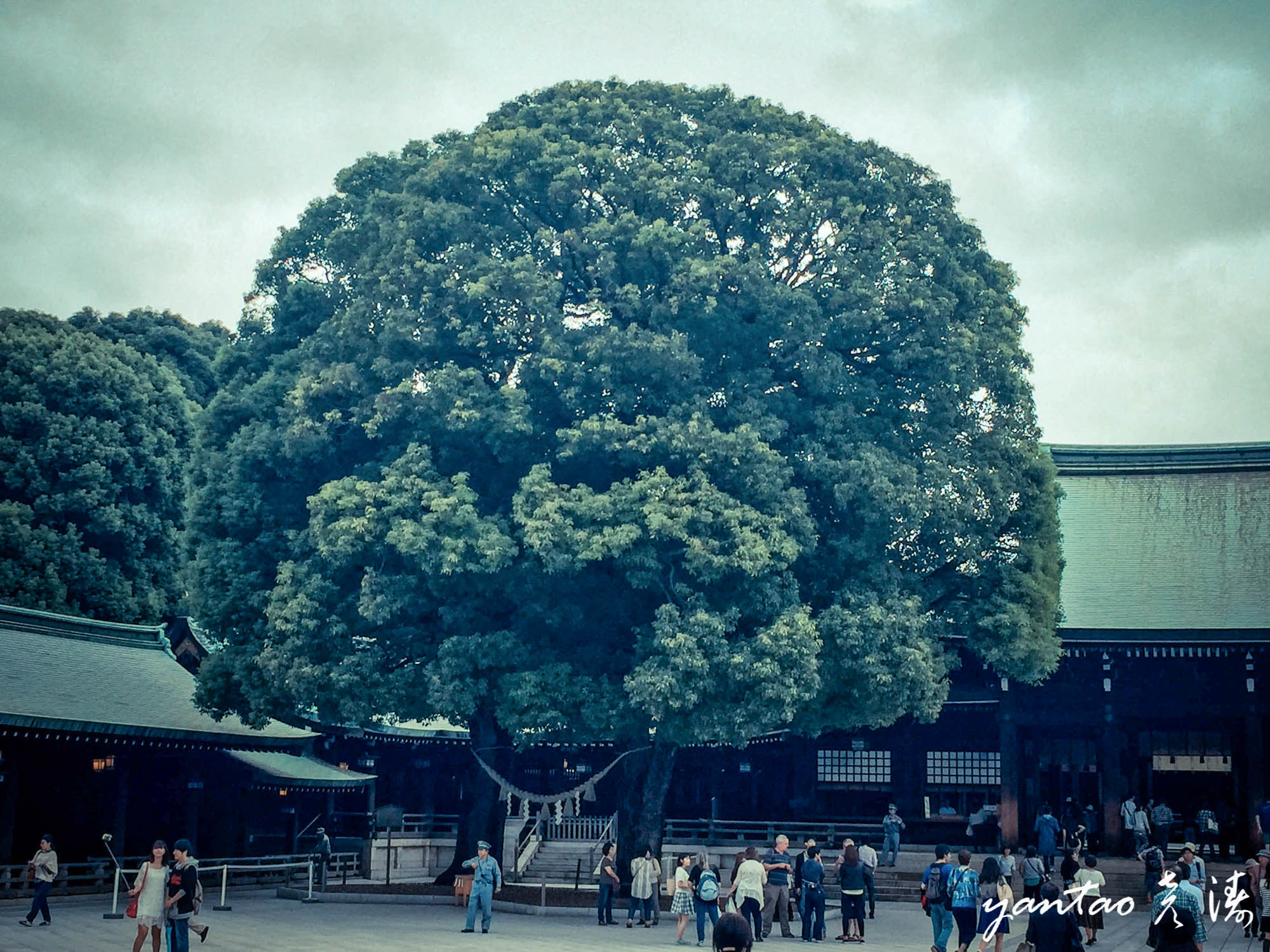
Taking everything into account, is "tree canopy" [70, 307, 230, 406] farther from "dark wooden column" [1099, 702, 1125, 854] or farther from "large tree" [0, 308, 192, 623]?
"dark wooden column" [1099, 702, 1125, 854]

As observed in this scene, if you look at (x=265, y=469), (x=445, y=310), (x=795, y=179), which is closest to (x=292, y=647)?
(x=265, y=469)

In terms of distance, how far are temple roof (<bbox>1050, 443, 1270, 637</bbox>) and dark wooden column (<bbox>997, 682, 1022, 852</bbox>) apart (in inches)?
98.9

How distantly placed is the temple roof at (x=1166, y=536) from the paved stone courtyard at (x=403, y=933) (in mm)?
9550

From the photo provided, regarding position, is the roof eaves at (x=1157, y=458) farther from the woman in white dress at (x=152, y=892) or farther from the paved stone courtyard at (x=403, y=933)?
the woman in white dress at (x=152, y=892)

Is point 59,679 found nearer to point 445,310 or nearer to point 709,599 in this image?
point 445,310

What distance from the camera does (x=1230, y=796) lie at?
33.6 m

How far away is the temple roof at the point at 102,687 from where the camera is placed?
29.0 m

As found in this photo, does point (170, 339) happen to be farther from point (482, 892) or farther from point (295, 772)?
point (482, 892)

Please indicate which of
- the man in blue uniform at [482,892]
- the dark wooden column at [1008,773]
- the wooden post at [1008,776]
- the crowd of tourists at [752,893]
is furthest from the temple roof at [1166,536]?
the man in blue uniform at [482,892]

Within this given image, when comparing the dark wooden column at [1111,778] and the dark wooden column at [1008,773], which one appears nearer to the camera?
the dark wooden column at [1111,778]

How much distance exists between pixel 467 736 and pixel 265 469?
611 inches

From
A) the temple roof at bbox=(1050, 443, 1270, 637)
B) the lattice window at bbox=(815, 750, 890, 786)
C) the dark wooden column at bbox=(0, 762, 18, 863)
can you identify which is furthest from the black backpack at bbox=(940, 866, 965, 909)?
the dark wooden column at bbox=(0, 762, 18, 863)

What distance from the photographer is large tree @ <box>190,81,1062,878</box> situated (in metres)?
26.2

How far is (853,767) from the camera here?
36.8 meters
